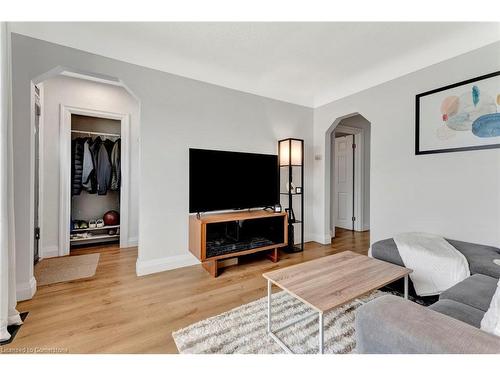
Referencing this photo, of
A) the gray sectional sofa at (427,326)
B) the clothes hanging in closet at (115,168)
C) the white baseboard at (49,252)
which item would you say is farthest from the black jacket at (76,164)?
the gray sectional sofa at (427,326)

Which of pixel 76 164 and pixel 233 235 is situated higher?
pixel 76 164

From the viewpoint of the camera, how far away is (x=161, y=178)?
2.38 m

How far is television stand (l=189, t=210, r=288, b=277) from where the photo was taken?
7.35ft

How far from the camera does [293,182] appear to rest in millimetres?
3246

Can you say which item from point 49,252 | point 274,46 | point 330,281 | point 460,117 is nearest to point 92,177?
point 49,252

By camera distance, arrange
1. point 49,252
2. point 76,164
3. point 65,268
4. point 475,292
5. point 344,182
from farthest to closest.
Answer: point 344,182 → point 76,164 → point 49,252 → point 65,268 → point 475,292

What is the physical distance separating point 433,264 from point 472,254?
32 centimetres

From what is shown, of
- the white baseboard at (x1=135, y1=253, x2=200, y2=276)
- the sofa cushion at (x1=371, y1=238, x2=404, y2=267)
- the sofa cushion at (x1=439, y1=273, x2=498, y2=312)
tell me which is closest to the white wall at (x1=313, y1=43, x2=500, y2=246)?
the sofa cushion at (x1=371, y1=238, x2=404, y2=267)

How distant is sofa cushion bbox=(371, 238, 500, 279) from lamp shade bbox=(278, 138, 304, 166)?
146 cm

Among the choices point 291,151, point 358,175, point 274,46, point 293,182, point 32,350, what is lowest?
point 32,350

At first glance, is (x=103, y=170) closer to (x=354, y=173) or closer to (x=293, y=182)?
(x=293, y=182)

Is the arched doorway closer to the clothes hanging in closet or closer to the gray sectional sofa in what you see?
the gray sectional sofa

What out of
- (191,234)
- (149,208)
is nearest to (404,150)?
(191,234)
